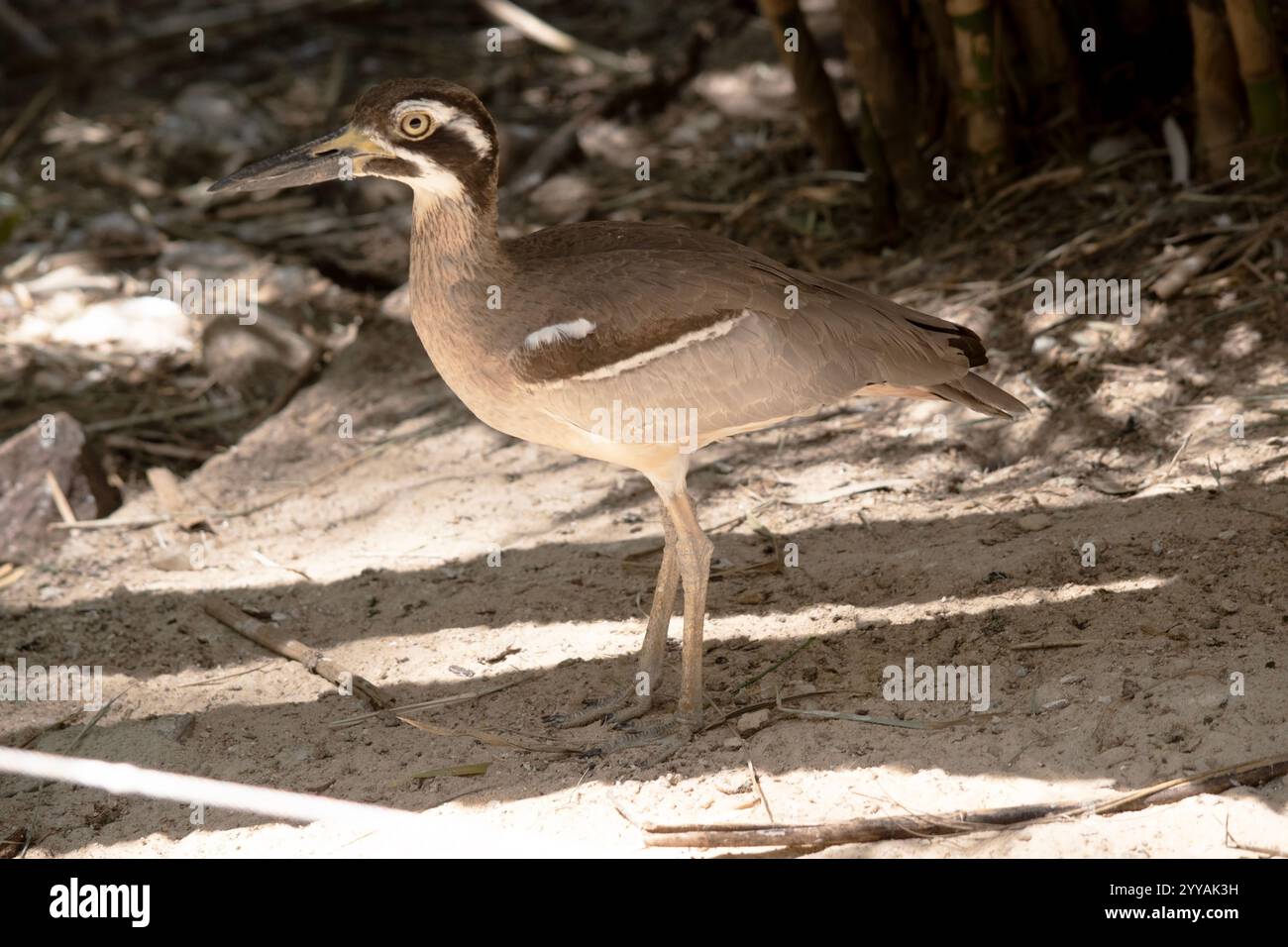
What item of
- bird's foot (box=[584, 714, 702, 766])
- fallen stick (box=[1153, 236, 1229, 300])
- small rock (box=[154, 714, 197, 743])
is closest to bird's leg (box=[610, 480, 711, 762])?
bird's foot (box=[584, 714, 702, 766])

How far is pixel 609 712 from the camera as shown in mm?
4277

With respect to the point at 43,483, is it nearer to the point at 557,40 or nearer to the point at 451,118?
the point at 451,118

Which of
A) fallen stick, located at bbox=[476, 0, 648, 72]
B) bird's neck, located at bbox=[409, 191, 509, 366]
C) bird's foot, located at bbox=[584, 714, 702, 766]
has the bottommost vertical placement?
bird's foot, located at bbox=[584, 714, 702, 766]

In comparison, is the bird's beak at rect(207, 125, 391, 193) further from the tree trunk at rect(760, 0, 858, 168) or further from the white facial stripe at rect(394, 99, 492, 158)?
the tree trunk at rect(760, 0, 858, 168)

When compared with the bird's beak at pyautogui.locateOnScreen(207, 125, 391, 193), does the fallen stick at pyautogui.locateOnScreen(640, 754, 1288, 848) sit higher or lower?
lower

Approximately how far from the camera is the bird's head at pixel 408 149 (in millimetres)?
3891

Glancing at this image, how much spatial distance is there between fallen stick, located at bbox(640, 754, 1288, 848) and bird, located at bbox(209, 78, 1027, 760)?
2.06ft

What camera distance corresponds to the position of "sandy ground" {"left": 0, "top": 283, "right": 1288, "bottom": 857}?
3.64 m

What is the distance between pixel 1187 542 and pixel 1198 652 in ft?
2.07

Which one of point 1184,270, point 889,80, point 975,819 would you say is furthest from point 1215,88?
point 975,819

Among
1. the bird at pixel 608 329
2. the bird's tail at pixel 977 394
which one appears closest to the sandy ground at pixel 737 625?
the bird at pixel 608 329

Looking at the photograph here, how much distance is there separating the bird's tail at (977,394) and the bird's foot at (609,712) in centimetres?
130

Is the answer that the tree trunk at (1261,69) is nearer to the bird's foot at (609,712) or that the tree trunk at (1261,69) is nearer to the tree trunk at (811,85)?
the tree trunk at (811,85)
